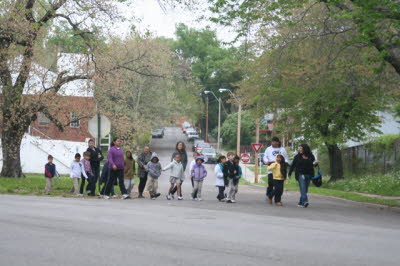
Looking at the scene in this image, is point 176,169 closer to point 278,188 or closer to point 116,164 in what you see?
point 116,164

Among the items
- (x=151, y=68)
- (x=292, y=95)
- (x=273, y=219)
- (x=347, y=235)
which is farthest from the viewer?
(x=292, y=95)

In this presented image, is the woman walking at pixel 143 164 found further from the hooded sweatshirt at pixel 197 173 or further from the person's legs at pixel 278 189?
the person's legs at pixel 278 189

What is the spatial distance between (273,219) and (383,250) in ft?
14.3

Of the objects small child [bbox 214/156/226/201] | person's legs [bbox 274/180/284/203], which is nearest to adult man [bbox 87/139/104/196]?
small child [bbox 214/156/226/201]

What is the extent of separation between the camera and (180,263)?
754cm

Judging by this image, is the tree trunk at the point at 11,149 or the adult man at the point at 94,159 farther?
the tree trunk at the point at 11,149

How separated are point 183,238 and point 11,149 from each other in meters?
17.8

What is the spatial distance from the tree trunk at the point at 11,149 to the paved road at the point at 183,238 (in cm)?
1131

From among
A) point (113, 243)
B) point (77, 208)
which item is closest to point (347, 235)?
point (113, 243)

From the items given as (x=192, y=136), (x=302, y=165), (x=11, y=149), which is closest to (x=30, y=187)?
(x=11, y=149)

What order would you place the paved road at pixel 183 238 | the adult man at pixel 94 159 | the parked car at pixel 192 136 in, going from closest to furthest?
the paved road at pixel 183 238 → the adult man at pixel 94 159 → the parked car at pixel 192 136

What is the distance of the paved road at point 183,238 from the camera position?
7.86 m

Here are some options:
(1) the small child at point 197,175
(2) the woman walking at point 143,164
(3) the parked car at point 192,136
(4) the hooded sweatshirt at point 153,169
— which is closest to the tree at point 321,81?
(1) the small child at point 197,175

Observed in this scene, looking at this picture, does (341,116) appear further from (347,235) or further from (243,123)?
(243,123)
